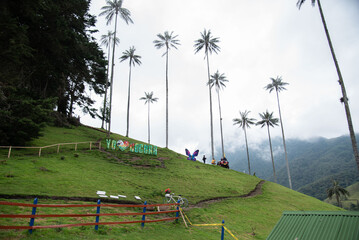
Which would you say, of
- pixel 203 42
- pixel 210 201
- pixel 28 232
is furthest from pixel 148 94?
pixel 28 232

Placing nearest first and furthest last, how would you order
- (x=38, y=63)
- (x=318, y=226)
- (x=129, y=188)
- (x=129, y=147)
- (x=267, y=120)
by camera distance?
(x=318, y=226) < (x=129, y=188) < (x=38, y=63) < (x=129, y=147) < (x=267, y=120)

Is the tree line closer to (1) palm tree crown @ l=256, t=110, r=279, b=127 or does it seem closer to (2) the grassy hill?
(2) the grassy hill

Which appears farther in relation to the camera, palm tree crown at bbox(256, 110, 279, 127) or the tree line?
palm tree crown at bbox(256, 110, 279, 127)

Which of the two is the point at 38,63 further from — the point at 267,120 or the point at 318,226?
the point at 267,120

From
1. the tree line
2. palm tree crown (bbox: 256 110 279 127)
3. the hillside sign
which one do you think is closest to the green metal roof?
the tree line

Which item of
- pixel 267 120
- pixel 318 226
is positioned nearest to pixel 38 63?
pixel 318 226

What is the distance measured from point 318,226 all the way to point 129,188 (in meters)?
16.0

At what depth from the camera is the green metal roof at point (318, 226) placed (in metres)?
7.91

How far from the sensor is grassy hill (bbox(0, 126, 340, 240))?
1238 centimetres

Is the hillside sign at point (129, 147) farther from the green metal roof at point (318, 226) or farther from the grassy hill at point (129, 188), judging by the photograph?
the green metal roof at point (318, 226)

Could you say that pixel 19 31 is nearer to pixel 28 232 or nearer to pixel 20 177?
pixel 28 232

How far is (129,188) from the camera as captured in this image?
2073cm

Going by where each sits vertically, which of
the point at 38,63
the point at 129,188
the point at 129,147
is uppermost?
the point at 38,63

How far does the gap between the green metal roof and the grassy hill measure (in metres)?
5.31
